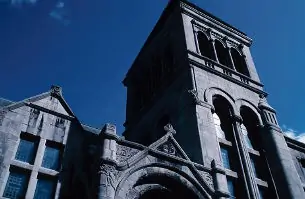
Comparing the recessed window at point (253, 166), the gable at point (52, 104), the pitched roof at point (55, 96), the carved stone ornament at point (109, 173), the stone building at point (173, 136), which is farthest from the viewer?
the recessed window at point (253, 166)

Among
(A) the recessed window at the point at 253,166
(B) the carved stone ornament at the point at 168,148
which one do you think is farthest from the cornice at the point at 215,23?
(B) the carved stone ornament at the point at 168,148

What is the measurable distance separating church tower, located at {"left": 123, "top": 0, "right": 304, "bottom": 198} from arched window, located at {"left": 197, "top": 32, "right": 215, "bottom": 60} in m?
0.08

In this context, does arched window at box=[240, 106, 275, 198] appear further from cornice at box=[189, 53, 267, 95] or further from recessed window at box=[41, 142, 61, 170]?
recessed window at box=[41, 142, 61, 170]

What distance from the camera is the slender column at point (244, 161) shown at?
18406 millimetres

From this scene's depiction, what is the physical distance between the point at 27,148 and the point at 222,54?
17.1 metres

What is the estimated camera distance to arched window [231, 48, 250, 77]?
27.1 meters

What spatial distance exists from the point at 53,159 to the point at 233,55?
17756 mm

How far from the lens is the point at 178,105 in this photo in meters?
21.3

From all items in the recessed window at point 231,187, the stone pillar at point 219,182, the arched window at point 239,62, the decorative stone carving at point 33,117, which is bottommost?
the stone pillar at point 219,182

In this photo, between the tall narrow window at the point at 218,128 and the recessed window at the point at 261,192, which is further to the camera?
the tall narrow window at the point at 218,128

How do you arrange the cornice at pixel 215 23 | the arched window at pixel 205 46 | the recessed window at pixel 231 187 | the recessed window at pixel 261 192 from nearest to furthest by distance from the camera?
the recessed window at pixel 231 187 → the recessed window at pixel 261 192 → the arched window at pixel 205 46 → the cornice at pixel 215 23

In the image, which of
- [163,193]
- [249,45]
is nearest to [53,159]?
[163,193]

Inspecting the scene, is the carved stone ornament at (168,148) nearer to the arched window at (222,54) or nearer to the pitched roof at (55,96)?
the pitched roof at (55,96)

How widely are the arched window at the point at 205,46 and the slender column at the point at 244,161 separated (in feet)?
20.4
